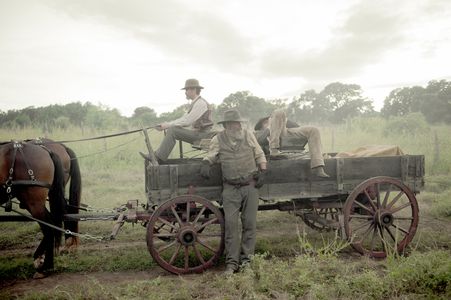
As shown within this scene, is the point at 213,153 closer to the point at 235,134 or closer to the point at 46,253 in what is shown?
the point at 235,134

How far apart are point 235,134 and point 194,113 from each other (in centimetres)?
103

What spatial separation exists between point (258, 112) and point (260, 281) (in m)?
27.3

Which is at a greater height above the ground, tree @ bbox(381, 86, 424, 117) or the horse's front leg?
tree @ bbox(381, 86, 424, 117)

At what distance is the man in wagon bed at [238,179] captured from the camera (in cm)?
472

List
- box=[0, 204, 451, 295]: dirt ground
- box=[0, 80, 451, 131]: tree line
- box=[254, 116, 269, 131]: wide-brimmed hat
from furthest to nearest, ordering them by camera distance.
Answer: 1. box=[0, 80, 451, 131]: tree line
2. box=[254, 116, 269, 131]: wide-brimmed hat
3. box=[0, 204, 451, 295]: dirt ground

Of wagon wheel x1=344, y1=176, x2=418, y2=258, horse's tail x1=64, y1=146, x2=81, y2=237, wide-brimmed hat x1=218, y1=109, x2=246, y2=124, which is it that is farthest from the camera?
horse's tail x1=64, y1=146, x2=81, y2=237

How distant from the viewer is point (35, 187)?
512cm

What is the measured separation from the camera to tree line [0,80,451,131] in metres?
28.2

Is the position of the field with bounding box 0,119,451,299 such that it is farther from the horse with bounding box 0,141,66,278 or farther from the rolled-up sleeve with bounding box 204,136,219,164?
the rolled-up sleeve with bounding box 204,136,219,164

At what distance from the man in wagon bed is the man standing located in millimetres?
805

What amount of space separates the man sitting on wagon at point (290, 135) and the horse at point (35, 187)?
3.37 m

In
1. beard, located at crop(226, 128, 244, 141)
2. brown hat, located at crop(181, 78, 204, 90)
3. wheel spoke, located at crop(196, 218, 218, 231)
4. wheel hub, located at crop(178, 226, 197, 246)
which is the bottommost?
wheel hub, located at crop(178, 226, 197, 246)

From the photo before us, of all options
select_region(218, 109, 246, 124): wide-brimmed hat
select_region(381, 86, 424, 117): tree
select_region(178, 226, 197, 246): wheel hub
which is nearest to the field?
select_region(178, 226, 197, 246): wheel hub

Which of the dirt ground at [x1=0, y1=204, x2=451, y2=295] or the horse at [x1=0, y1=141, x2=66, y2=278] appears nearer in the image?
the dirt ground at [x1=0, y1=204, x2=451, y2=295]
